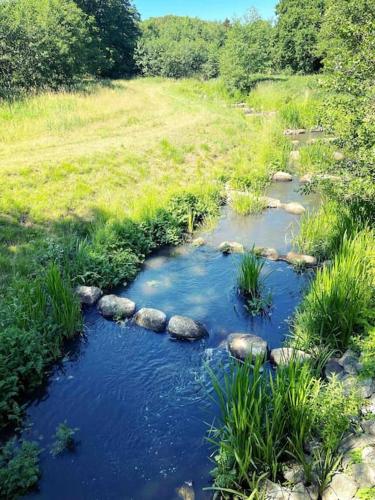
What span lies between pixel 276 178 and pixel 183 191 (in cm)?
435

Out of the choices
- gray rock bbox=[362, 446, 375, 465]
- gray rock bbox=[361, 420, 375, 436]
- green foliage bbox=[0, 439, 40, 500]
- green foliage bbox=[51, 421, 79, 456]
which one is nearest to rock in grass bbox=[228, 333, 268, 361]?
gray rock bbox=[361, 420, 375, 436]

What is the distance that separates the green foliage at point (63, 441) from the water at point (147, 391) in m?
0.09

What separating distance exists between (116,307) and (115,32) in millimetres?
45072

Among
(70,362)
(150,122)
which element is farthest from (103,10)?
(70,362)

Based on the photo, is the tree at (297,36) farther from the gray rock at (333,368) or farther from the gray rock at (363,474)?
the gray rock at (363,474)

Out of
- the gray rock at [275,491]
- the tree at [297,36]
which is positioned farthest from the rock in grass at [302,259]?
the tree at [297,36]

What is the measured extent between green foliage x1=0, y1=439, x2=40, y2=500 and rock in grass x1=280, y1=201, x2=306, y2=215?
28.8 feet

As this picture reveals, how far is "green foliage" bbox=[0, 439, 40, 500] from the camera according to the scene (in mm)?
3854

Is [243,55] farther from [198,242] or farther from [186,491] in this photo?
[186,491]

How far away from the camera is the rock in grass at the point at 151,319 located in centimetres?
635

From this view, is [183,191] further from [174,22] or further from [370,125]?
[174,22]

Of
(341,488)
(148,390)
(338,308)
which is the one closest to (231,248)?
(338,308)

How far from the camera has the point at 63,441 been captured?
442 centimetres

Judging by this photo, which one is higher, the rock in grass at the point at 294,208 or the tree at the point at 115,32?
the tree at the point at 115,32
